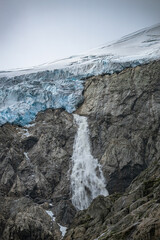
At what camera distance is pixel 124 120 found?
133 ft

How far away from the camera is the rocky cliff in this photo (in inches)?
1129

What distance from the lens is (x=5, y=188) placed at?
35.8 meters

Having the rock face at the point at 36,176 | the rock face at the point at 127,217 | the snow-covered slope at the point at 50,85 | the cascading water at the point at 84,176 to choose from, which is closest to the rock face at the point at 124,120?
the cascading water at the point at 84,176

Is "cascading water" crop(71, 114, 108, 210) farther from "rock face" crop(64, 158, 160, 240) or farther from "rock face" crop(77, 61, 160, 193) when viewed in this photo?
"rock face" crop(64, 158, 160, 240)

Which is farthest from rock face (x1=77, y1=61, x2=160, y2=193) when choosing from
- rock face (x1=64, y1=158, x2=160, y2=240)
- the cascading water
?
rock face (x1=64, y1=158, x2=160, y2=240)

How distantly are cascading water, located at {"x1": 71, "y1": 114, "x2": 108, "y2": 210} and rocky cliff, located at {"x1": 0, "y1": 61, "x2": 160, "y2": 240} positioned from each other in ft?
2.76

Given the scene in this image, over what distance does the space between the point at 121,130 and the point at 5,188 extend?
18.4 m

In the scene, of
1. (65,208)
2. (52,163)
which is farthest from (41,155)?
(65,208)

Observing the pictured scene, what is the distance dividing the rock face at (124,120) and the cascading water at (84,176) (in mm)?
989

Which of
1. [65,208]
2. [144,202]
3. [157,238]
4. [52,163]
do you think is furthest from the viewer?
[52,163]

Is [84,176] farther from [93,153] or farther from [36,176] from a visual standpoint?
[36,176]

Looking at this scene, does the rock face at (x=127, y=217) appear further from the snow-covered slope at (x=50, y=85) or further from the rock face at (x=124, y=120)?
the snow-covered slope at (x=50, y=85)

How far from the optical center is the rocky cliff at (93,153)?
28.7 metres

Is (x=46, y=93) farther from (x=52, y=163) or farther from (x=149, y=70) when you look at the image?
(x=149, y=70)
